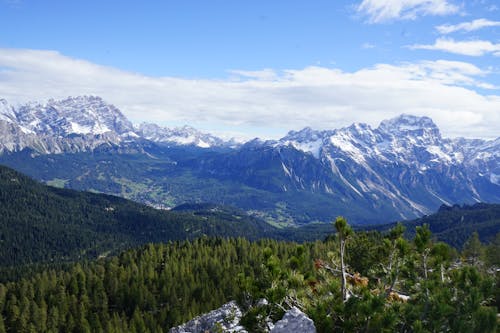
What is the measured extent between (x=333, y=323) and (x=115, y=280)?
16879 centimetres

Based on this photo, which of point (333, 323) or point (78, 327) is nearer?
point (333, 323)

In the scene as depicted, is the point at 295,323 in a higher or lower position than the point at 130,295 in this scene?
higher

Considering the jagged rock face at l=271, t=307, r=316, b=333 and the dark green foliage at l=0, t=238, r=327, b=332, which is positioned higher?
the jagged rock face at l=271, t=307, r=316, b=333

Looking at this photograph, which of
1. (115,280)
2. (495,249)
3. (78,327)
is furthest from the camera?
(115,280)

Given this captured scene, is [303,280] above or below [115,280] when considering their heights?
above

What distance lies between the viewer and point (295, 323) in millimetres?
25953

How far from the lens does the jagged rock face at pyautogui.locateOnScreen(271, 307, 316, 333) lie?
2545 centimetres

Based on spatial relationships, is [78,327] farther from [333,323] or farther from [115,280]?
[333,323]

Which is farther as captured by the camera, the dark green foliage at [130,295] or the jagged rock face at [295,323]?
the dark green foliage at [130,295]

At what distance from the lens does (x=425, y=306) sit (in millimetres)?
23891

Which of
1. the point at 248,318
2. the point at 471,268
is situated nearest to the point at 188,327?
the point at 248,318

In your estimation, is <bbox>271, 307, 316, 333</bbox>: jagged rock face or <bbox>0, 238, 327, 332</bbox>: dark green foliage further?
<bbox>0, 238, 327, 332</bbox>: dark green foliage

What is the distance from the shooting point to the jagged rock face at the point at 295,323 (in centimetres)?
2545

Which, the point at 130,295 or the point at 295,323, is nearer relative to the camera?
the point at 295,323
